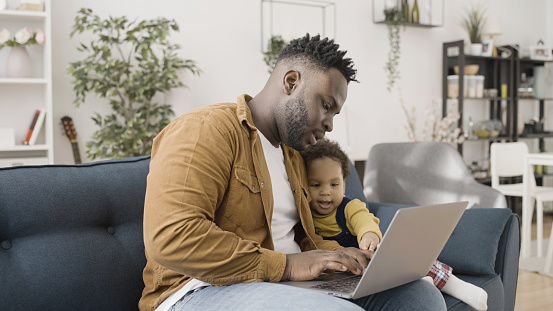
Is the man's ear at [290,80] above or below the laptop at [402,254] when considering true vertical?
above

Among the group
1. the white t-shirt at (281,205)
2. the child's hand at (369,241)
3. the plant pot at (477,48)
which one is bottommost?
the child's hand at (369,241)

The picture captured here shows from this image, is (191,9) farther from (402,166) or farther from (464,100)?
(464,100)

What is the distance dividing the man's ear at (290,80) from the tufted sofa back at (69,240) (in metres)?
0.59

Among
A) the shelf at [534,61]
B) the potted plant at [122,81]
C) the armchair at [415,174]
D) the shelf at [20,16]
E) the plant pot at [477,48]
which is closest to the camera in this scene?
the armchair at [415,174]

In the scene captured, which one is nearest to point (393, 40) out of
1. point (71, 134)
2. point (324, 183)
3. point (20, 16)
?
point (71, 134)

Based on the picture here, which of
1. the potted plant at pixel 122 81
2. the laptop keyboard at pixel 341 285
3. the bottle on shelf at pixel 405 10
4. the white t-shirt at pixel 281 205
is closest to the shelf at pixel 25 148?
the potted plant at pixel 122 81

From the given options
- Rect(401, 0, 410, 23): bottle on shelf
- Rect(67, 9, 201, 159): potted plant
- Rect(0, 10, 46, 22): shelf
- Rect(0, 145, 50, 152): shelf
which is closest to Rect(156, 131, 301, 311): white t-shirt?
Rect(67, 9, 201, 159): potted plant

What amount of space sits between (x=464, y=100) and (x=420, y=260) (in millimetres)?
4727

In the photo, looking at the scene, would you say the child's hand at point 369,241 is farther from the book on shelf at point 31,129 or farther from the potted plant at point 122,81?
the book on shelf at point 31,129

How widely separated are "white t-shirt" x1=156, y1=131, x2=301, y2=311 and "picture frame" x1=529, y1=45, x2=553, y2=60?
16.9 feet

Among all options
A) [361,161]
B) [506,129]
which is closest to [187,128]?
[361,161]

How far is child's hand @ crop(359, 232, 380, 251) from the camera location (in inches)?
59.7

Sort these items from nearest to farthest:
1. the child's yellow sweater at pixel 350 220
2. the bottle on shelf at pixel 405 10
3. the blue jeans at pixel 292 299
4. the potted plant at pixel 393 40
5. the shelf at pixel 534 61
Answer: the blue jeans at pixel 292 299
the child's yellow sweater at pixel 350 220
the potted plant at pixel 393 40
the bottle on shelf at pixel 405 10
the shelf at pixel 534 61

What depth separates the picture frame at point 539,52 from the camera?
577 centimetres
